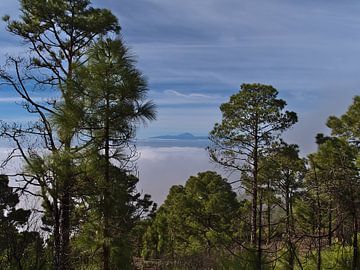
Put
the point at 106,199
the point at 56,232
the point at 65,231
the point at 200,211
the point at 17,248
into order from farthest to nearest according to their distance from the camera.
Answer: the point at 200,211 → the point at 106,199 → the point at 65,231 → the point at 56,232 → the point at 17,248

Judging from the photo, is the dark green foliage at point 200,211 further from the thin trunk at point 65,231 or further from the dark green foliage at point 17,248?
the dark green foliage at point 17,248

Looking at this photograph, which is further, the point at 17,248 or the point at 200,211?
the point at 200,211

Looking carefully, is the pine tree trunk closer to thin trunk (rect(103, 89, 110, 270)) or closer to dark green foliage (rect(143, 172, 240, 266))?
thin trunk (rect(103, 89, 110, 270))

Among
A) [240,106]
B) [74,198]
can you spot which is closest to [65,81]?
[74,198]

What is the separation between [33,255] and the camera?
22.2 feet

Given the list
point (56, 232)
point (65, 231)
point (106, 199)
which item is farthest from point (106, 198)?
point (56, 232)

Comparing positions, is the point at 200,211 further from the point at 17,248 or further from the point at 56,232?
the point at 17,248

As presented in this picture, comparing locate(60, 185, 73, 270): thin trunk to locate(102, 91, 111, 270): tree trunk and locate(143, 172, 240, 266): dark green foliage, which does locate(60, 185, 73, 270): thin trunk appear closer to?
locate(102, 91, 111, 270): tree trunk

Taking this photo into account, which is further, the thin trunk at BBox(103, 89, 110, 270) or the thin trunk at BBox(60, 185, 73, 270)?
the thin trunk at BBox(103, 89, 110, 270)

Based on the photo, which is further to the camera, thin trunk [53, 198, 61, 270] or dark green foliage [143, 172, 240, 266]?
dark green foliage [143, 172, 240, 266]

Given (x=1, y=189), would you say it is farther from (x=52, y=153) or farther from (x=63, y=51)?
(x=63, y=51)

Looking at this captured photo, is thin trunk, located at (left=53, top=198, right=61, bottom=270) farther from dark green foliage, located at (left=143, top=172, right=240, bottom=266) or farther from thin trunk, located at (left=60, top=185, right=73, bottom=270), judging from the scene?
dark green foliage, located at (left=143, top=172, right=240, bottom=266)

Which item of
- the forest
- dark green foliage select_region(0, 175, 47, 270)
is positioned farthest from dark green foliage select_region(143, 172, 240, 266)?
dark green foliage select_region(0, 175, 47, 270)

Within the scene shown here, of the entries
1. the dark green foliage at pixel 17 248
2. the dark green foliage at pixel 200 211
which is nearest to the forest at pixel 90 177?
the dark green foliage at pixel 17 248
